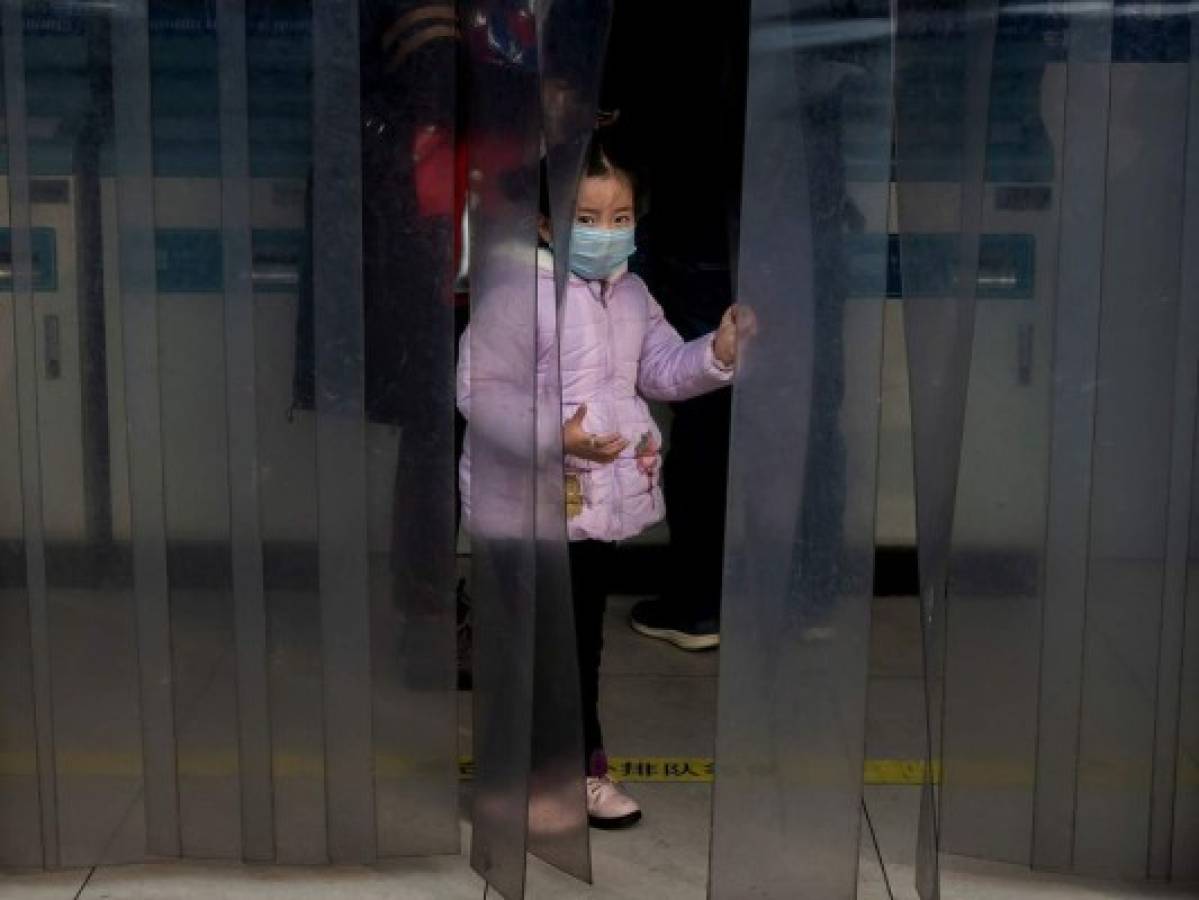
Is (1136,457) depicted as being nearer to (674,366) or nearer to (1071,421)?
(1071,421)

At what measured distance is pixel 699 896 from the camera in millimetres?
3982

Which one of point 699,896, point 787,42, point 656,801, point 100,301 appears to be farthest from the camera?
point 656,801

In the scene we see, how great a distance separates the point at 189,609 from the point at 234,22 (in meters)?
1.06

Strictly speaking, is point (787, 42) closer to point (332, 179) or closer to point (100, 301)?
point (332, 179)

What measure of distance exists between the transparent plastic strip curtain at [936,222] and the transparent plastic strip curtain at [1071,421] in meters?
0.18

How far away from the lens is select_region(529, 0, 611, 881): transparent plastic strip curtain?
352 centimetres

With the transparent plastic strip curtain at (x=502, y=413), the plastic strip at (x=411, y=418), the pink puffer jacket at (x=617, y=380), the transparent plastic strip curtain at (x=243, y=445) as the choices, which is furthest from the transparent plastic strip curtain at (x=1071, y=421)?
the transparent plastic strip curtain at (x=243, y=445)

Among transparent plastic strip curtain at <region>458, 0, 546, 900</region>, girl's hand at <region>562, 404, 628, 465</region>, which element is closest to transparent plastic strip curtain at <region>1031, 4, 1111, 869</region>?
girl's hand at <region>562, 404, 628, 465</region>

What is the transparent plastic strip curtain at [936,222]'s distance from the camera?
138 inches

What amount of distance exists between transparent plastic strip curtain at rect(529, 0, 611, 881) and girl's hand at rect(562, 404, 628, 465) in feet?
0.68

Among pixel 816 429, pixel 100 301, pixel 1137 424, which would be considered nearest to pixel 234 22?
pixel 100 301

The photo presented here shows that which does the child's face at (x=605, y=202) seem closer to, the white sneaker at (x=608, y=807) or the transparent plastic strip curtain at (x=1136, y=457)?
the transparent plastic strip curtain at (x=1136, y=457)

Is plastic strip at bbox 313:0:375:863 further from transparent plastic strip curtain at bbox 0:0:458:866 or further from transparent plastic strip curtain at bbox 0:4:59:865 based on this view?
transparent plastic strip curtain at bbox 0:4:59:865

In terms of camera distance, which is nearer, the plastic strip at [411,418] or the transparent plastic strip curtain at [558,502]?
the transparent plastic strip curtain at [558,502]
